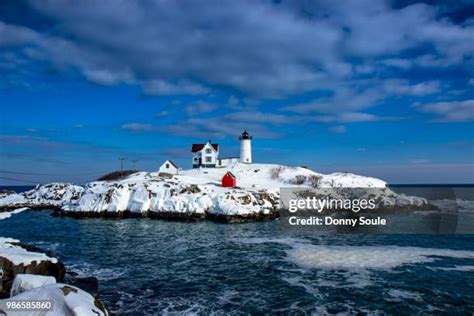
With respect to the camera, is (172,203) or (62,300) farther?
(172,203)

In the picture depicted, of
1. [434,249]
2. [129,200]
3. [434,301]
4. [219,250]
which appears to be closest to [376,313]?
[434,301]

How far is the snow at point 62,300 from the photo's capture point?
1013 centimetres

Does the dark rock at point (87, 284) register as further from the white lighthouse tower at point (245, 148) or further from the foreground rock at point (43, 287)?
the white lighthouse tower at point (245, 148)

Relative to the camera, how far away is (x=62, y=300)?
1064cm

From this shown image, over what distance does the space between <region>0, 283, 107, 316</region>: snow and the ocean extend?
440cm

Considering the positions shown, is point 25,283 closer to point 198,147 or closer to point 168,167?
point 168,167

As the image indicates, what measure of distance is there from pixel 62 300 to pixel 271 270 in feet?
47.1

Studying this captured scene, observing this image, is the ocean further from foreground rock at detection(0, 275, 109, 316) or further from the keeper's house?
the keeper's house

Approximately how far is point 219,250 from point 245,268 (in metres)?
6.56

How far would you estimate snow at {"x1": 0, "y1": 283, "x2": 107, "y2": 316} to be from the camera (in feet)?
33.2

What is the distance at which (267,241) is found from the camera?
110 ft

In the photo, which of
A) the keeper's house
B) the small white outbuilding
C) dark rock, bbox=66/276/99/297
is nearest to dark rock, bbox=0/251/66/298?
dark rock, bbox=66/276/99/297

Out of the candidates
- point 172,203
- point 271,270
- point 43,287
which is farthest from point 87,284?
point 172,203

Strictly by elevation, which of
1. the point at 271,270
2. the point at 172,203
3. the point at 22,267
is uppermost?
the point at 172,203
